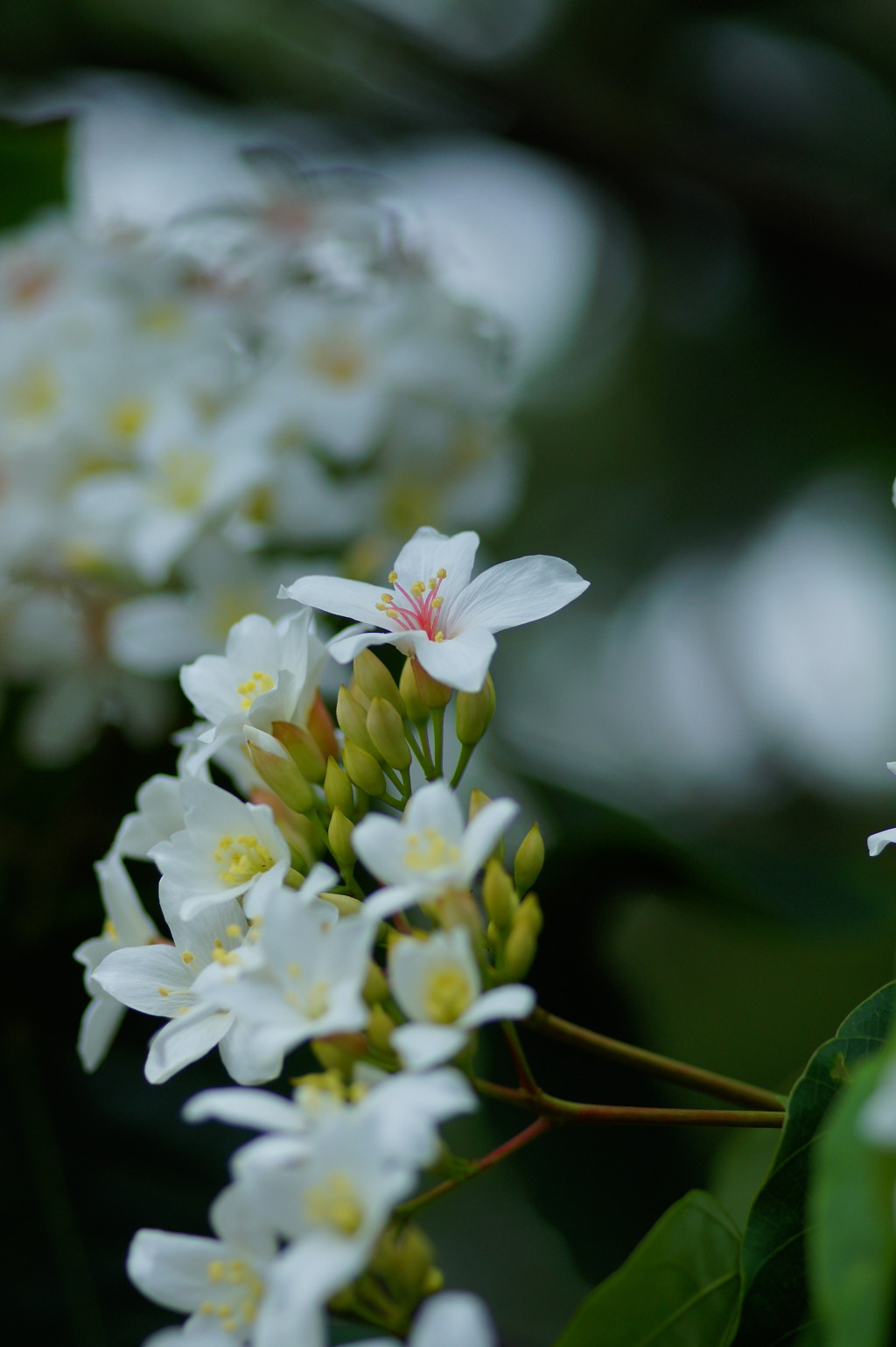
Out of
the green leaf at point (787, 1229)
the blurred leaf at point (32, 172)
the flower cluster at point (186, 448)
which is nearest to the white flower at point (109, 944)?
the green leaf at point (787, 1229)

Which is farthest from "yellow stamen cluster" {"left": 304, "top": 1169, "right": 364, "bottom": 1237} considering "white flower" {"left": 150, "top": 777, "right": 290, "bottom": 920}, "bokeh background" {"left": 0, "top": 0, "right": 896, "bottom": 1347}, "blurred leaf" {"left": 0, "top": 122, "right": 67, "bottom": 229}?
"blurred leaf" {"left": 0, "top": 122, "right": 67, "bottom": 229}

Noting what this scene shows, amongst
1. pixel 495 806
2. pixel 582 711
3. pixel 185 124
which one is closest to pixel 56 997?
pixel 495 806

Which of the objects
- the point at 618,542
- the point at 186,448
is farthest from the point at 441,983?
the point at 618,542

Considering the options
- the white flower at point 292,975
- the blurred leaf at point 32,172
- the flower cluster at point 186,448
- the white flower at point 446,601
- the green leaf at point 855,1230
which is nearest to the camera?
the green leaf at point 855,1230

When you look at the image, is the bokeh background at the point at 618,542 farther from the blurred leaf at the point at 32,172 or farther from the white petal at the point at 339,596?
the white petal at the point at 339,596

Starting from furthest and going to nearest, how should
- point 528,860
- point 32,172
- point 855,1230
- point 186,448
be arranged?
point 32,172 < point 186,448 < point 528,860 < point 855,1230

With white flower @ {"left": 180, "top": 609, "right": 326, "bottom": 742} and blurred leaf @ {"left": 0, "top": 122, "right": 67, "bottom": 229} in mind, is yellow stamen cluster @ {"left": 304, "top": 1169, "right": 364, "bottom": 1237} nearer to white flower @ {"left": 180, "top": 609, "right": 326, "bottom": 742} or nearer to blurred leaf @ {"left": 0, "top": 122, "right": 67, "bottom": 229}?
white flower @ {"left": 180, "top": 609, "right": 326, "bottom": 742}

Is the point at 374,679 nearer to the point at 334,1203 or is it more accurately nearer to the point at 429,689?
the point at 429,689
